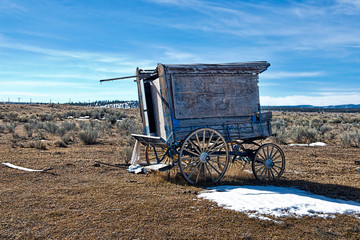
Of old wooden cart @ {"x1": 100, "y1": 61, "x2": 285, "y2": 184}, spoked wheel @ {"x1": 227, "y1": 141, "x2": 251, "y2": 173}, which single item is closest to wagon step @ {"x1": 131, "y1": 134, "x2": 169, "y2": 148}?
old wooden cart @ {"x1": 100, "y1": 61, "x2": 285, "y2": 184}

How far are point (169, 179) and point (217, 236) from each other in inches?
129

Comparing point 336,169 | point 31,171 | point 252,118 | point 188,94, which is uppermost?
point 188,94

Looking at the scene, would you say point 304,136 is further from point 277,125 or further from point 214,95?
point 214,95

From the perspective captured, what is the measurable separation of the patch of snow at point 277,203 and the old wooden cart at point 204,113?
102 cm

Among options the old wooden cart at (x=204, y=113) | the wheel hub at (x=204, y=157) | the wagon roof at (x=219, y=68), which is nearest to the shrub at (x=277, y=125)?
the old wooden cart at (x=204, y=113)

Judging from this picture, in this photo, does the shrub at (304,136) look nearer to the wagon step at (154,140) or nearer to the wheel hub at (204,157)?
the wheel hub at (204,157)

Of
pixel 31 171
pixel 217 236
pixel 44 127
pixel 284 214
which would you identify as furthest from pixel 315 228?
pixel 44 127

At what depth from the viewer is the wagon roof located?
6.57m

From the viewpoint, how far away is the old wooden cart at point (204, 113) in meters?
6.57

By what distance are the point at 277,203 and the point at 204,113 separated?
275 centimetres

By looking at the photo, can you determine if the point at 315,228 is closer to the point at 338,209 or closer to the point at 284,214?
the point at 284,214

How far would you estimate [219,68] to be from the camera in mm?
6879

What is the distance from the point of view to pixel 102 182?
667 centimetres

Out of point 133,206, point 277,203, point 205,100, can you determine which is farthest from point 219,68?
point 133,206
